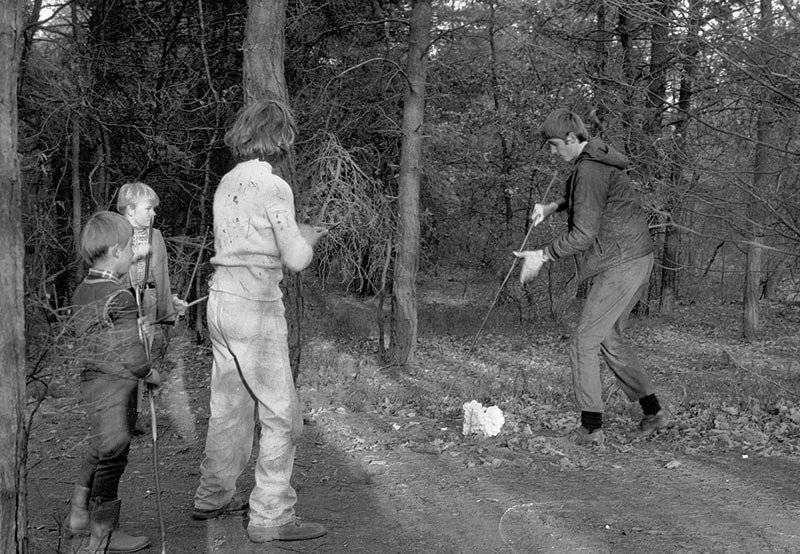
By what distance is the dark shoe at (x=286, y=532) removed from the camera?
390cm

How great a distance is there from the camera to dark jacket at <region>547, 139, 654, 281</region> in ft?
17.8

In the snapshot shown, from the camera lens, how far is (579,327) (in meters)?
5.60

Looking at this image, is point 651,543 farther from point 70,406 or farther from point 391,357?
point 391,357

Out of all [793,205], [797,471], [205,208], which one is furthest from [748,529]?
[205,208]

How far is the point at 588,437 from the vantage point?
220 inches

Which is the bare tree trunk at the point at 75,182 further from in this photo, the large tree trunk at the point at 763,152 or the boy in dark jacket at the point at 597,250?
the large tree trunk at the point at 763,152

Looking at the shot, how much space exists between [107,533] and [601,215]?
3672 millimetres

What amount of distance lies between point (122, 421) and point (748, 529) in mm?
3145

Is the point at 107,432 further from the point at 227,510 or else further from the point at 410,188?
the point at 410,188

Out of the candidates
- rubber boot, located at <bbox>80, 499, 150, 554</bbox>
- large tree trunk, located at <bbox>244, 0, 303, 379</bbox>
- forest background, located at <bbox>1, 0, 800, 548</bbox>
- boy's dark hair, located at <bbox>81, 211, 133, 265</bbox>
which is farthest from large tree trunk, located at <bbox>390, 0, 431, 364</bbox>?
rubber boot, located at <bbox>80, 499, 150, 554</bbox>

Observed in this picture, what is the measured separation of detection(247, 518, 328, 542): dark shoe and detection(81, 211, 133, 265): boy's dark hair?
153cm

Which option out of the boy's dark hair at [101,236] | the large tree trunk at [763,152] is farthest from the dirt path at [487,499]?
the large tree trunk at [763,152]

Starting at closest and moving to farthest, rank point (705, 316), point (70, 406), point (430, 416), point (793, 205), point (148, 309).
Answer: point (70, 406) < point (148, 309) < point (793, 205) < point (430, 416) < point (705, 316)

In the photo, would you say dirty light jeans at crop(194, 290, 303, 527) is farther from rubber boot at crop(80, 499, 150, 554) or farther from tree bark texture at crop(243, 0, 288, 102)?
tree bark texture at crop(243, 0, 288, 102)
